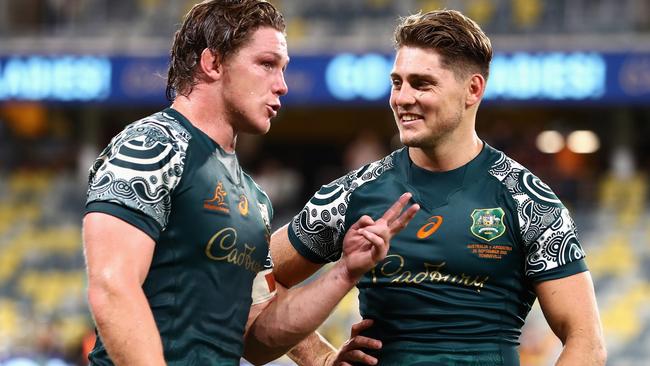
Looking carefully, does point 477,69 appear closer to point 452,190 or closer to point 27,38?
point 452,190

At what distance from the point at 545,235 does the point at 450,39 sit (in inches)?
30.7

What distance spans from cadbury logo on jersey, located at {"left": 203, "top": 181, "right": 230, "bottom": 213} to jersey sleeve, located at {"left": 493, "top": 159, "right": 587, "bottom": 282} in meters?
1.08

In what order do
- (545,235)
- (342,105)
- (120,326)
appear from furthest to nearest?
1. (342,105)
2. (545,235)
3. (120,326)

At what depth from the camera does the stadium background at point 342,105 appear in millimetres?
16000

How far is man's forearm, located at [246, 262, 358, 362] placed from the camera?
430 cm

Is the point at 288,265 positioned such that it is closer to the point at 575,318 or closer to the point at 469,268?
the point at 469,268

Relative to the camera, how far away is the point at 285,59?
4.28m

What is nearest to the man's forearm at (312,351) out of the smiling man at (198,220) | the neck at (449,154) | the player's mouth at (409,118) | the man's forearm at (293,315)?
the man's forearm at (293,315)

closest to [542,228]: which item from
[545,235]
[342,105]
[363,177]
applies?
[545,235]

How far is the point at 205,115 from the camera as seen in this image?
416cm

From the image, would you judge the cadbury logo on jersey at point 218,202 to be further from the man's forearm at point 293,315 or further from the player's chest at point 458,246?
the player's chest at point 458,246

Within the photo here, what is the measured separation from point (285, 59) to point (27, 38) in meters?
14.8

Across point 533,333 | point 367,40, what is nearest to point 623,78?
point 367,40

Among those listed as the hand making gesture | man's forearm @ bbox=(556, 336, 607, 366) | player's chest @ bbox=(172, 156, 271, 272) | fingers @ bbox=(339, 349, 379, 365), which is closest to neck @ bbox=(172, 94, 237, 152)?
Answer: player's chest @ bbox=(172, 156, 271, 272)
